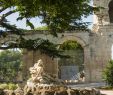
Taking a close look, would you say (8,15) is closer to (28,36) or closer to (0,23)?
(0,23)

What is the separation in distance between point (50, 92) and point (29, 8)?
1177 cm

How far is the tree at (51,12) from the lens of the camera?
34.6 feet

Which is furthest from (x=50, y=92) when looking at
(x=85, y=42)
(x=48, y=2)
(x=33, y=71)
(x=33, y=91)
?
(x=85, y=42)

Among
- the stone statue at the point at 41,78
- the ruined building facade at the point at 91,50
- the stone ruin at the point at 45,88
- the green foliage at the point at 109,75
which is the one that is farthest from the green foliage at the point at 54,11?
the ruined building facade at the point at 91,50

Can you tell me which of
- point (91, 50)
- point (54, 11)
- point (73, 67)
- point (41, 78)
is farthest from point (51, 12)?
point (73, 67)

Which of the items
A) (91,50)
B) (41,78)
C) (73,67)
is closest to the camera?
(41,78)

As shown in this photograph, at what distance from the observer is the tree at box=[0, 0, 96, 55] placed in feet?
34.6

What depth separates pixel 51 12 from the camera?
12.4m

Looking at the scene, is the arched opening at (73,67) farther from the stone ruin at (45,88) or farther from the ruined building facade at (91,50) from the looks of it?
the stone ruin at (45,88)

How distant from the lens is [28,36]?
3959cm

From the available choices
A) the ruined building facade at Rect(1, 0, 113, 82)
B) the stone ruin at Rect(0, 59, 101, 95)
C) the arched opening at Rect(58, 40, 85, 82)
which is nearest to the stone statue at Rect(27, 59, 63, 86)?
the stone ruin at Rect(0, 59, 101, 95)

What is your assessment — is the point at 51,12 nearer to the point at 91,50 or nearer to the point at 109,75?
the point at 109,75

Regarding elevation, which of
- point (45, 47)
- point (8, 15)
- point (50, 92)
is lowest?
point (50, 92)

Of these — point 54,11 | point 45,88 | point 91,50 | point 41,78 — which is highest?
point 91,50
